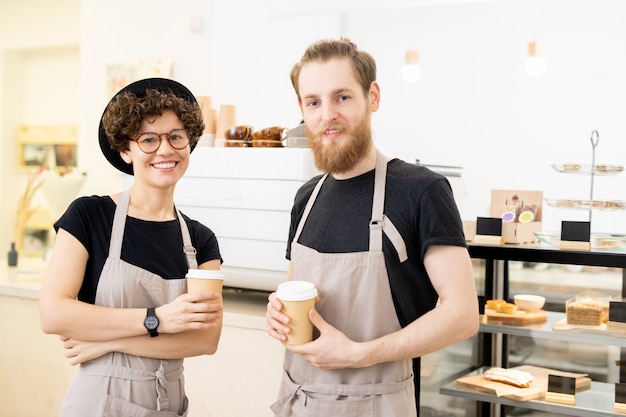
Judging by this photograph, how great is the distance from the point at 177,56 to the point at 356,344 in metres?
4.35

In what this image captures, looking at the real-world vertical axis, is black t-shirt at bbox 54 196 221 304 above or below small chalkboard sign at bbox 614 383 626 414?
above

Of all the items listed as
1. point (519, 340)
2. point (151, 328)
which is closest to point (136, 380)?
point (151, 328)

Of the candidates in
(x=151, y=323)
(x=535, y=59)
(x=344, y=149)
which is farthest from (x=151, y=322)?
(x=535, y=59)

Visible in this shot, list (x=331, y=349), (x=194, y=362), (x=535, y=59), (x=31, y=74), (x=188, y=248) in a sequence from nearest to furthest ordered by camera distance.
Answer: (x=331, y=349) < (x=188, y=248) < (x=194, y=362) < (x=535, y=59) < (x=31, y=74)

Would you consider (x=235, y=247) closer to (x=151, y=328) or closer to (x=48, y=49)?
(x=151, y=328)

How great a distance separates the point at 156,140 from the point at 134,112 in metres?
0.09

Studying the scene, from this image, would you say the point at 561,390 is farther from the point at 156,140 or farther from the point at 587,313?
the point at 156,140

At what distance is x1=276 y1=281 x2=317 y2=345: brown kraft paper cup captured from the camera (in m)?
1.56

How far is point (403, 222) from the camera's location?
162cm

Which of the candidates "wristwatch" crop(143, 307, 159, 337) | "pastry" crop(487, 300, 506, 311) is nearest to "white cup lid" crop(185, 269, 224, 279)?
"wristwatch" crop(143, 307, 159, 337)

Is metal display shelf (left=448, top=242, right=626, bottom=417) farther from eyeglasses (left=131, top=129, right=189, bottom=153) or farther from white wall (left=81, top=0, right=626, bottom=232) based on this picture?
white wall (left=81, top=0, right=626, bottom=232)

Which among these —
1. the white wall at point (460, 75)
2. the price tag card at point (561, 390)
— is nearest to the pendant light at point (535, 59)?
the white wall at point (460, 75)

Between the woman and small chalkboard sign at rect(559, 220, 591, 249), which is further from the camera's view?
small chalkboard sign at rect(559, 220, 591, 249)

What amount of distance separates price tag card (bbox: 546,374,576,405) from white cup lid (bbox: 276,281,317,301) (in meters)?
1.14
